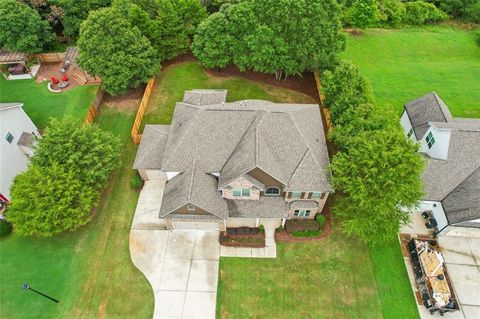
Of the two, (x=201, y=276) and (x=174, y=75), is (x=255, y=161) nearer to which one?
(x=201, y=276)

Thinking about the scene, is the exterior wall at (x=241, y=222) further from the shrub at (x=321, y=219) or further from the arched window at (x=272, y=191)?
the shrub at (x=321, y=219)

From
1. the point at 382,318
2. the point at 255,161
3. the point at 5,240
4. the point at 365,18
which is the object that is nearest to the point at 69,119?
the point at 5,240

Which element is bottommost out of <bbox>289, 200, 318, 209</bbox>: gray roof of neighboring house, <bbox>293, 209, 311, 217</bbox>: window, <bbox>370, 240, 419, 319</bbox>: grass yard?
<bbox>370, 240, 419, 319</bbox>: grass yard

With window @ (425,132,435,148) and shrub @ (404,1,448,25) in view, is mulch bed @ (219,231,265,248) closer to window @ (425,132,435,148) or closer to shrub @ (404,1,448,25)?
window @ (425,132,435,148)

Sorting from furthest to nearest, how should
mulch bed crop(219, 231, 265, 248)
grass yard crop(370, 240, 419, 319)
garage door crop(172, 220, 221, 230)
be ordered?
mulch bed crop(219, 231, 265, 248) < garage door crop(172, 220, 221, 230) < grass yard crop(370, 240, 419, 319)

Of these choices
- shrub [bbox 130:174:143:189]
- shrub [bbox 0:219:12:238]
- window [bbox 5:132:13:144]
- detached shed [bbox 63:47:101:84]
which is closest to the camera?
shrub [bbox 0:219:12:238]

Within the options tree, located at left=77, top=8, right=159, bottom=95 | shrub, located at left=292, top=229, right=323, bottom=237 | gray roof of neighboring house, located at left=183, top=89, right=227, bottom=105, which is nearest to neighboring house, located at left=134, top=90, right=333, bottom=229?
shrub, located at left=292, top=229, right=323, bottom=237
